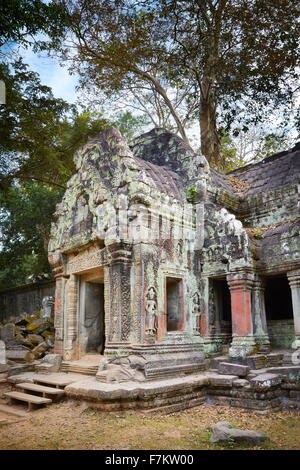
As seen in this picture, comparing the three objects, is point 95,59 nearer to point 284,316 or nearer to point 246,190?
point 246,190

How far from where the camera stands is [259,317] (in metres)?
8.05

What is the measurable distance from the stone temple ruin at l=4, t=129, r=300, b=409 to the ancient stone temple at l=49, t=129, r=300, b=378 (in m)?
0.02

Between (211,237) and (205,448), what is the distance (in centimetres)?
486

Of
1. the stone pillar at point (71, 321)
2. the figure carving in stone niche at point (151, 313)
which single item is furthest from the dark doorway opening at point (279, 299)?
the stone pillar at point (71, 321)

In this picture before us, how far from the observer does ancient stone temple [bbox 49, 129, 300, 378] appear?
764 centimetres

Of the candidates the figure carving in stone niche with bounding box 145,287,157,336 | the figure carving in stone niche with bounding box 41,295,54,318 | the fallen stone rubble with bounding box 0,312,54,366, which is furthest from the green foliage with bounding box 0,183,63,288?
the figure carving in stone niche with bounding box 145,287,157,336

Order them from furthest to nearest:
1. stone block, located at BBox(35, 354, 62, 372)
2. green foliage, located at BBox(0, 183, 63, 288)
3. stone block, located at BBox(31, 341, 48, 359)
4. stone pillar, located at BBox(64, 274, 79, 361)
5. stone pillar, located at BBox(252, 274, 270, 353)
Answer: green foliage, located at BBox(0, 183, 63, 288) < stone block, located at BBox(31, 341, 48, 359) < stone pillar, located at BBox(64, 274, 79, 361) < stone block, located at BBox(35, 354, 62, 372) < stone pillar, located at BBox(252, 274, 270, 353)

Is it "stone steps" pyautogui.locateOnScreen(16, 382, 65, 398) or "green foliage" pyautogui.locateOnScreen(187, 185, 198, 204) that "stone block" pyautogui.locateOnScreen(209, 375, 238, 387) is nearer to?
"stone steps" pyautogui.locateOnScreen(16, 382, 65, 398)

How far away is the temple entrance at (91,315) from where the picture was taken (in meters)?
9.37

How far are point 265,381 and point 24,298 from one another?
14.7 metres

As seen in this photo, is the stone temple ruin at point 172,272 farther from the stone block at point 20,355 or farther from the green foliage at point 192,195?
the stone block at point 20,355

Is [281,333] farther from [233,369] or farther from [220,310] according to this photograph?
[233,369]

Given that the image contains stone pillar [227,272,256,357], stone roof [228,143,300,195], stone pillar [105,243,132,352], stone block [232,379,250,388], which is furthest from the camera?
stone roof [228,143,300,195]

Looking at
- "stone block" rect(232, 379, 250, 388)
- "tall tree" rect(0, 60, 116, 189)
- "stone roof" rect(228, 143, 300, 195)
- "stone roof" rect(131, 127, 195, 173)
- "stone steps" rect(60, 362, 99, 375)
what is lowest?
"stone block" rect(232, 379, 250, 388)
